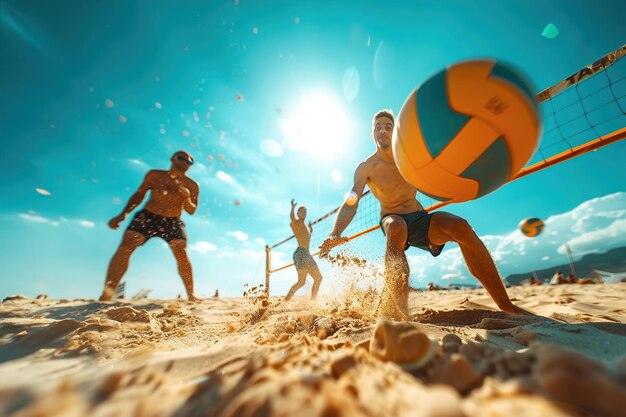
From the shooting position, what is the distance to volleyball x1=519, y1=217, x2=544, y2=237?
9.52 metres

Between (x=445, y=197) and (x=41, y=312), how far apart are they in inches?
156

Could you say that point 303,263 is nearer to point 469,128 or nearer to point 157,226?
point 157,226

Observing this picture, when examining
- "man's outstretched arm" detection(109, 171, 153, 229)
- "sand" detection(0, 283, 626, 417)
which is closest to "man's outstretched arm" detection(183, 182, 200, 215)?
"man's outstretched arm" detection(109, 171, 153, 229)

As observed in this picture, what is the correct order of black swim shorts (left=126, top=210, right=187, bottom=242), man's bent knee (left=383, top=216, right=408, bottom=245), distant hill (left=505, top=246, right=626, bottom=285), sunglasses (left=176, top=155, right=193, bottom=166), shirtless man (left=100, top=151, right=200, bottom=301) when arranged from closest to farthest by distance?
1. man's bent knee (left=383, top=216, right=408, bottom=245)
2. shirtless man (left=100, top=151, right=200, bottom=301)
3. black swim shorts (left=126, top=210, right=187, bottom=242)
4. sunglasses (left=176, top=155, right=193, bottom=166)
5. distant hill (left=505, top=246, right=626, bottom=285)

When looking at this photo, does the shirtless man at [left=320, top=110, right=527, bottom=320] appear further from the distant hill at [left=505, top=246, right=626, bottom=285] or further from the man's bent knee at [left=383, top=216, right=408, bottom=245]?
the distant hill at [left=505, top=246, right=626, bottom=285]

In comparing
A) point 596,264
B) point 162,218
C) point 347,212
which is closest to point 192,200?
point 162,218

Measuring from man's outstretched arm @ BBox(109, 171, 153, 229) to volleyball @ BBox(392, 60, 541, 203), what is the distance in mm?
4143

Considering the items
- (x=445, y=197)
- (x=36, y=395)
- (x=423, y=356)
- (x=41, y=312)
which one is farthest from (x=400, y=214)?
(x=41, y=312)

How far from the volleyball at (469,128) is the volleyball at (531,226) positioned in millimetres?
10223

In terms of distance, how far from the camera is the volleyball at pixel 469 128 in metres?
1.47

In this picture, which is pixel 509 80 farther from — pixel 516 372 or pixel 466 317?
pixel 466 317

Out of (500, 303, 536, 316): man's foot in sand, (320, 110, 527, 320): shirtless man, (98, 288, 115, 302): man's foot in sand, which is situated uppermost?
(320, 110, 527, 320): shirtless man

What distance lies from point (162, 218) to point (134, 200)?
53cm

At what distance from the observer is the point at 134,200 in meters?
4.24
